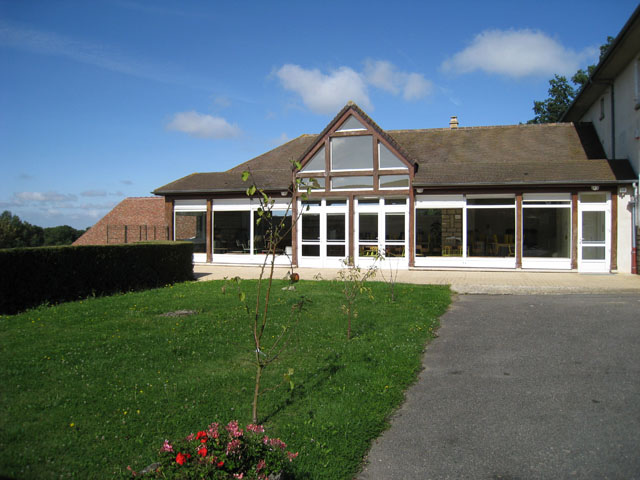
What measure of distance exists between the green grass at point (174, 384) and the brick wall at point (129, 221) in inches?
1099

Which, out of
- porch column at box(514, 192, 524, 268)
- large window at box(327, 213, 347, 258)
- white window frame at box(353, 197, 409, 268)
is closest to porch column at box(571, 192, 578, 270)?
porch column at box(514, 192, 524, 268)

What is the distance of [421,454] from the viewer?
425 cm

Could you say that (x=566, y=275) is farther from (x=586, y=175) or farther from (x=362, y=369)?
(x=362, y=369)

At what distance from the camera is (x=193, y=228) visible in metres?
22.8

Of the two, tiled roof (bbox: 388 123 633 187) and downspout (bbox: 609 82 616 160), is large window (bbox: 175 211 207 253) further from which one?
downspout (bbox: 609 82 616 160)

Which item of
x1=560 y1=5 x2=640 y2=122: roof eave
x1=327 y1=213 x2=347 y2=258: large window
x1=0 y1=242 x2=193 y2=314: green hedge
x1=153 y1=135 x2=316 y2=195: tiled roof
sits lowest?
x1=0 y1=242 x2=193 y2=314: green hedge

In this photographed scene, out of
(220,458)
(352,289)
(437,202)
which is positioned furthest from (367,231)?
(220,458)

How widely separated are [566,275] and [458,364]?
1203cm

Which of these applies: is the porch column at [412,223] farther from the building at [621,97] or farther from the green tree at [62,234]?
the green tree at [62,234]

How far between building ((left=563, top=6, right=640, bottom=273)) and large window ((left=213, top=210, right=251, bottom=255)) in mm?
14633

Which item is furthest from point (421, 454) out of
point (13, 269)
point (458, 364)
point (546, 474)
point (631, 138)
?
point (631, 138)

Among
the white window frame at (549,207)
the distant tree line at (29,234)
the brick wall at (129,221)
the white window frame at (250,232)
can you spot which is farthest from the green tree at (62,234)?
the white window frame at (549,207)

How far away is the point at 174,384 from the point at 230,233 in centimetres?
1685

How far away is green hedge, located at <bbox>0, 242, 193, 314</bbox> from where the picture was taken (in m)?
10.4
